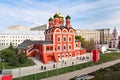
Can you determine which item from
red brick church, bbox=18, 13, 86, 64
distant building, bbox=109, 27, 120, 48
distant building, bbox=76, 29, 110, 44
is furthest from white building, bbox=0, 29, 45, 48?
distant building, bbox=76, 29, 110, 44

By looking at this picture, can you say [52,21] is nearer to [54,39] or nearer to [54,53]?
[54,39]

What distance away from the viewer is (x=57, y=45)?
45.0 metres

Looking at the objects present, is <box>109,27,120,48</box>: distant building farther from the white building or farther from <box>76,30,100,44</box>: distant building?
<box>76,30,100,44</box>: distant building

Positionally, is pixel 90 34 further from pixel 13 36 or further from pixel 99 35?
pixel 13 36

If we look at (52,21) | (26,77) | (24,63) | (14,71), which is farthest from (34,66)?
(52,21)

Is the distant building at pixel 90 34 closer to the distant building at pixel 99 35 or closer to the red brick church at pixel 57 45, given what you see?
the distant building at pixel 99 35

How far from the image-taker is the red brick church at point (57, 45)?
4253 centimetres

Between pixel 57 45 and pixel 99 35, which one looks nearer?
pixel 57 45

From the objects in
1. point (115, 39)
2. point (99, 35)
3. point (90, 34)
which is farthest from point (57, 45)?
point (99, 35)

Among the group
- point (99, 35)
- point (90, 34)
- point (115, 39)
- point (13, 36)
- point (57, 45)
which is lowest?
point (57, 45)

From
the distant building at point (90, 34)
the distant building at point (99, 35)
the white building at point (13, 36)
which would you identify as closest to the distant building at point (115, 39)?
the white building at point (13, 36)

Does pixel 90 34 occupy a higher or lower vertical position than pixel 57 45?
higher

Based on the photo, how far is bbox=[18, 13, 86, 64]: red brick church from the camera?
4253cm

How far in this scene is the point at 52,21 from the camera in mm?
50750
